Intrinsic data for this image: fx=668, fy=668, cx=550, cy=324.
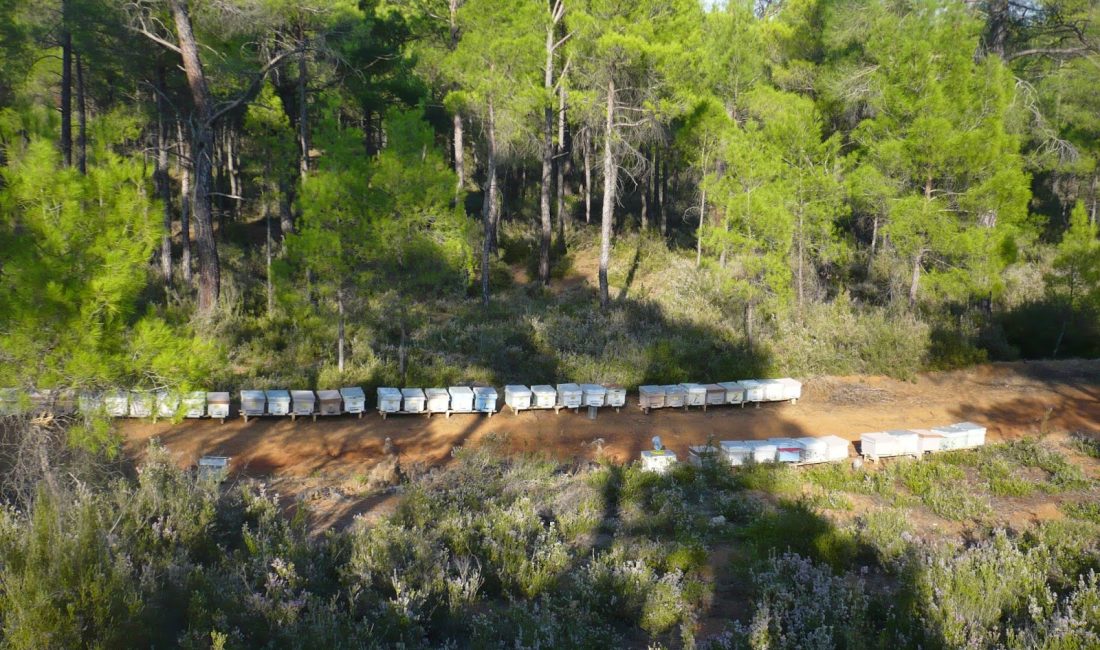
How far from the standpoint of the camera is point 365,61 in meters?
27.2

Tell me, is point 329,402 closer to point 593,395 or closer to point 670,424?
point 593,395

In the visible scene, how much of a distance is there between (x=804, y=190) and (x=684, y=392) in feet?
27.6

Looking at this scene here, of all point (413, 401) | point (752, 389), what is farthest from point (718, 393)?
point (413, 401)

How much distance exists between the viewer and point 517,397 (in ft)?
53.1

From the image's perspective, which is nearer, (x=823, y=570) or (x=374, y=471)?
(x=823, y=570)

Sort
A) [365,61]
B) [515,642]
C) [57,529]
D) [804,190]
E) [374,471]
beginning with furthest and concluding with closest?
1. [365,61]
2. [804,190]
3. [374,471]
4. [57,529]
5. [515,642]

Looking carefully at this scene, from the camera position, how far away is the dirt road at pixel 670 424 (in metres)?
13.9

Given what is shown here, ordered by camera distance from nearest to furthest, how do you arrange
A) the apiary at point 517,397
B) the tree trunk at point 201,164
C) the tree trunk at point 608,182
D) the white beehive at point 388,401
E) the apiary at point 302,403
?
the apiary at point 302,403 < the white beehive at point 388,401 < the apiary at point 517,397 < the tree trunk at point 201,164 < the tree trunk at point 608,182

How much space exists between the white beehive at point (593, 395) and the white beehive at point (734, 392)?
338cm

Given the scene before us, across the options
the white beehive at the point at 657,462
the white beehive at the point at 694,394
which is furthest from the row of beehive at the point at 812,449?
the white beehive at the point at 694,394

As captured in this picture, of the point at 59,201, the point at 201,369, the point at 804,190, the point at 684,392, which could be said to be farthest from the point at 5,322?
the point at 804,190

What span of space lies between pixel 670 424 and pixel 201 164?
1464 centimetres

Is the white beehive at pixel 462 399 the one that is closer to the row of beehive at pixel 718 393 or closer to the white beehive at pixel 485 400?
the white beehive at pixel 485 400

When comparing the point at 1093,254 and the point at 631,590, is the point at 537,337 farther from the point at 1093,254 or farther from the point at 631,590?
the point at 1093,254
